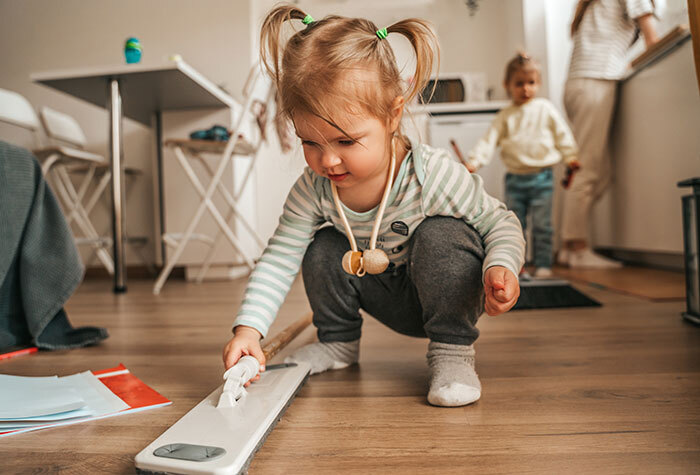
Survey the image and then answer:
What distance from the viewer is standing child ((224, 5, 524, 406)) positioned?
1.86 feet

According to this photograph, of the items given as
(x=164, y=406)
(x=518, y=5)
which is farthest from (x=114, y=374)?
(x=518, y=5)

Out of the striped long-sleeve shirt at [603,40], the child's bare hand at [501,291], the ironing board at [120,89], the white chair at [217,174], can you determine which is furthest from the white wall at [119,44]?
the child's bare hand at [501,291]

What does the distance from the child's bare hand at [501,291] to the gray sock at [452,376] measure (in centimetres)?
10

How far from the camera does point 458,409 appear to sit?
56 cm

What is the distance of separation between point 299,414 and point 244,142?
155cm

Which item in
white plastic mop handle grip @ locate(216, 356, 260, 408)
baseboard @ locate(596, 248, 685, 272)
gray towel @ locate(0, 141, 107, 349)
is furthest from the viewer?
baseboard @ locate(596, 248, 685, 272)

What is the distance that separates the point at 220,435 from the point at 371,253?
26cm

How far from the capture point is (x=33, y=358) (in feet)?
2.79

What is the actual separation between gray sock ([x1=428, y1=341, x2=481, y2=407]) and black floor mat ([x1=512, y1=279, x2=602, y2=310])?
0.66 m

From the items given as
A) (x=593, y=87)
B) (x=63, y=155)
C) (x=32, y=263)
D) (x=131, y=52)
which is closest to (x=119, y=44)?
(x=63, y=155)

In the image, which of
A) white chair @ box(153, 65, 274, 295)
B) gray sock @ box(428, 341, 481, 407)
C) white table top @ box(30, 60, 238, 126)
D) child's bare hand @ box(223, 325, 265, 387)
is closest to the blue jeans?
white chair @ box(153, 65, 274, 295)

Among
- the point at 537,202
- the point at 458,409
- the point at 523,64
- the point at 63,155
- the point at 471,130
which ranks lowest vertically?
the point at 458,409

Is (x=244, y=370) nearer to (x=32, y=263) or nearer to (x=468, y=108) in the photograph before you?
(x=32, y=263)

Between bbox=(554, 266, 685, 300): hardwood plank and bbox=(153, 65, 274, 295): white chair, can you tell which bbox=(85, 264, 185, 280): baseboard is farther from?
bbox=(554, 266, 685, 300): hardwood plank
